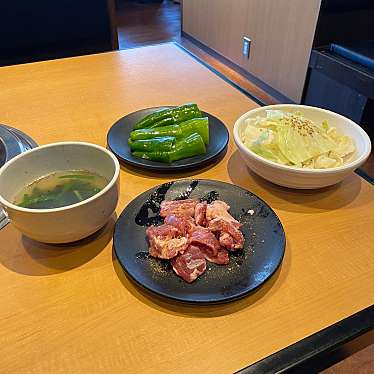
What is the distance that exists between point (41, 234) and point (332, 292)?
512 millimetres

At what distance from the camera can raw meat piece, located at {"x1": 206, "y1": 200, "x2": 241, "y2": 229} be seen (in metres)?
0.76

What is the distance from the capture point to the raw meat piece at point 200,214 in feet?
2.52

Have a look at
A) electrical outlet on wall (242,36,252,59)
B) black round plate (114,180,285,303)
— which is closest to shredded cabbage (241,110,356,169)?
Answer: black round plate (114,180,285,303)

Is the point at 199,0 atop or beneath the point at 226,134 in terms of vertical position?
beneath

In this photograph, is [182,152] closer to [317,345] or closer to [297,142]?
[297,142]

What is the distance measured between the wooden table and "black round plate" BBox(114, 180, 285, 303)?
3cm

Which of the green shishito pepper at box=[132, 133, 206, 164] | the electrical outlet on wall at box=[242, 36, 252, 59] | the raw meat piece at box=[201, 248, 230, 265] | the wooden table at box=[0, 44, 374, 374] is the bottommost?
the electrical outlet on wall at box=[242, 36, 252, 59]

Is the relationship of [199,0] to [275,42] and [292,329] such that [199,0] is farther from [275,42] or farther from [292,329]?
[292,329]

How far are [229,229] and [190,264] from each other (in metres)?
0.10

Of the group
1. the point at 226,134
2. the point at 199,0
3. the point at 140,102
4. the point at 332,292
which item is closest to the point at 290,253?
the point at 332,292

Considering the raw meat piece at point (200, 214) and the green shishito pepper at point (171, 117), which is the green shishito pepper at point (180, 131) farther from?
the raw meat piece at point (200, 214)

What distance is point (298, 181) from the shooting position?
2.83 feet

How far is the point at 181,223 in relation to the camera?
751 millimetres

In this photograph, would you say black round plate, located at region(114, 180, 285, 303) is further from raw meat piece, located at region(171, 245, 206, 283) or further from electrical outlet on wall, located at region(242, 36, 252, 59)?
electrical outlet on wall, located at region(242, 36, 252, 59)
